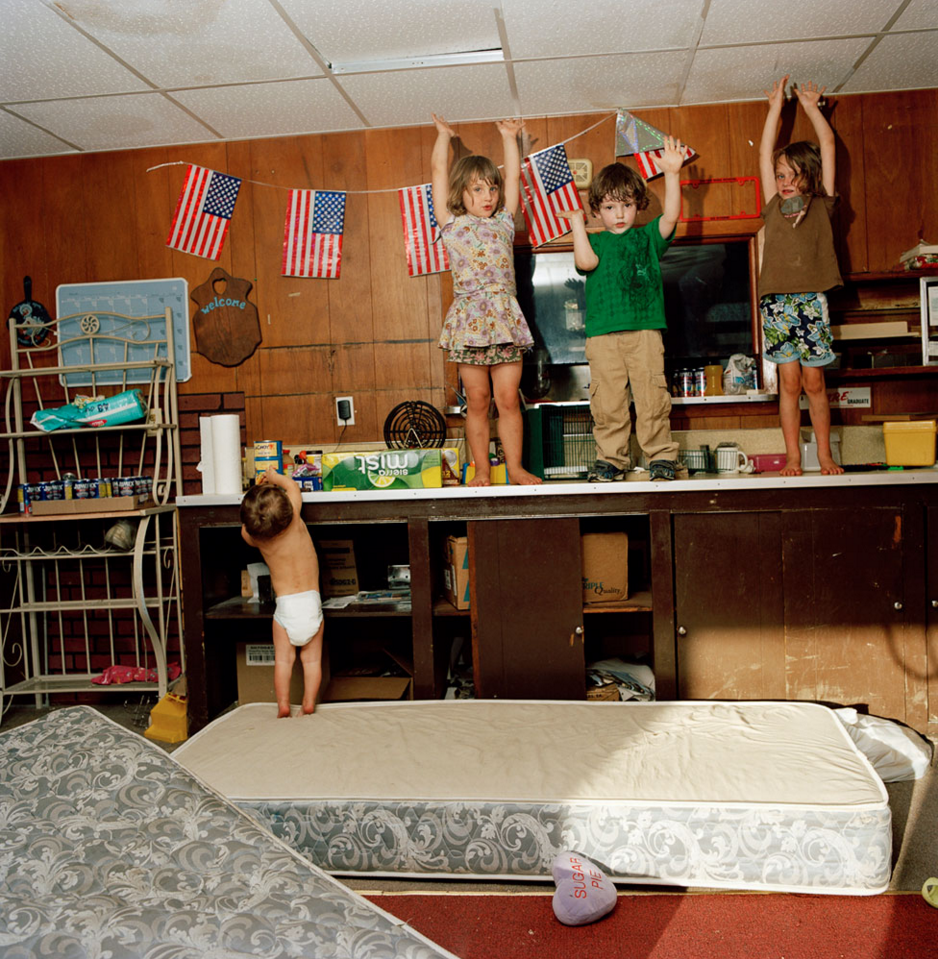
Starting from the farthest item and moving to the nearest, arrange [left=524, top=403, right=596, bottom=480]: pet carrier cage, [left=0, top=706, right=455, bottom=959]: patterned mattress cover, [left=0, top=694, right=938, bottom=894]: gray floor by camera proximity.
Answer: [left=524, top=403, right=596, bottom=480]: pet carrier cage
[left=0, top=694, right=938, bottom=894]: gray floor
[left=0, top=706, right=455, bottom=959]: patterned mattress cover

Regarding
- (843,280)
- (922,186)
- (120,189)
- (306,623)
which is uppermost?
(120,189)

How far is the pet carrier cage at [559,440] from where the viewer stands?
3.71 meters

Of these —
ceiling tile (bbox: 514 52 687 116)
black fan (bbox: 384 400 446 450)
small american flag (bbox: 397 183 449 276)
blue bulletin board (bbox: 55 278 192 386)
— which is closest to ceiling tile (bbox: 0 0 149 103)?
blue bulletin board (bbox: 55 278 192 386)

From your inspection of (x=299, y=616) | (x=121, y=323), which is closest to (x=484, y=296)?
(x=299, y=616)

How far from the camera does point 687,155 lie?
382cm

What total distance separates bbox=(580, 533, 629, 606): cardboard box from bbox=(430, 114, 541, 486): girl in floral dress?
39cm

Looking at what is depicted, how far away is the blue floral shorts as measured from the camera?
11.2 ft

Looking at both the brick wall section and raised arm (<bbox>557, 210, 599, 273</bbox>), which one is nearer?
raised arm (<bbox>557, 210, 599, 273</bbox>)

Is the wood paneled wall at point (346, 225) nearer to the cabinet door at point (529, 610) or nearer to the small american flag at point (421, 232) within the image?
the small american flag at point (421, 232)

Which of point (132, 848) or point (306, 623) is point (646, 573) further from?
point (132, 848)

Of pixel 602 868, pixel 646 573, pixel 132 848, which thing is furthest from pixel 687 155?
pixel 132 848

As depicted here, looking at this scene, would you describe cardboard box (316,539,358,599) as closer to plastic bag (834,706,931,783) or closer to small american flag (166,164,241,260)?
small american flag (166,164,241,260)

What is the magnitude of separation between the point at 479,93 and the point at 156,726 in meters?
3.24

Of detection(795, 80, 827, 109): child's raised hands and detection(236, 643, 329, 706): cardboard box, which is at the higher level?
detection(795, 80, 827, 109): child's raised hands
